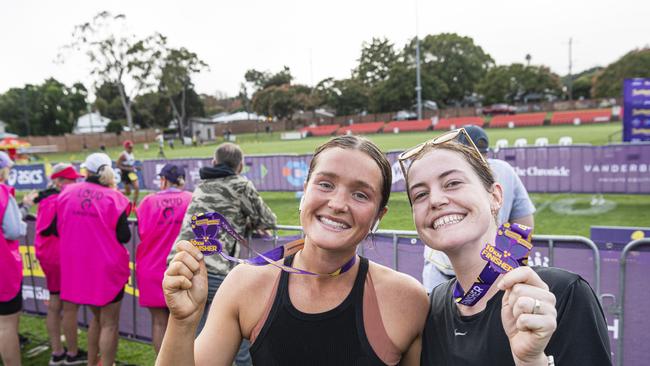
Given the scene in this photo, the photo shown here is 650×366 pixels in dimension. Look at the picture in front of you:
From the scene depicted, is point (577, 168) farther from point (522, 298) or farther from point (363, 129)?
point (363, 129)

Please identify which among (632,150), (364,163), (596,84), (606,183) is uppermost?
(596,84)

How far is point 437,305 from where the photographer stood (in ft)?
5.56

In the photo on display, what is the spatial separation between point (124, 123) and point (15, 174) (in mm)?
54918

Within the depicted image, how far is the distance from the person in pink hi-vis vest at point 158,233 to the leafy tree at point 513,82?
219 feet

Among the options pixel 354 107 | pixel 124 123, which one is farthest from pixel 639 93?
pixel 124 123

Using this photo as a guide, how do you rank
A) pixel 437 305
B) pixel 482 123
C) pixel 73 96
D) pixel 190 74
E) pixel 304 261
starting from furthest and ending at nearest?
pixel 73 96, pixel 190 74, pixel 482 123, pixel 304 261, pixel 437 305

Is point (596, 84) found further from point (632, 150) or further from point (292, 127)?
point (632, 150)

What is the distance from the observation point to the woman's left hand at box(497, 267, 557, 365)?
1095mm

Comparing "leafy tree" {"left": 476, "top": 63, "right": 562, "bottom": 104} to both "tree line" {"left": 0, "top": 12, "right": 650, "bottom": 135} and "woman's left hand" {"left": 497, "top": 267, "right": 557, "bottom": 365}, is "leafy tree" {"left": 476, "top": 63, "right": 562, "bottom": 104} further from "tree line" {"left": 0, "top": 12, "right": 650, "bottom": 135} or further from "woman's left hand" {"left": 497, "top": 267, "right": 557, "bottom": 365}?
"woman's left hand" {"left": 497, "top": 267, "right": 557, "bottom": 365}

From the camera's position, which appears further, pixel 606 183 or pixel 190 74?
pixel 190 74

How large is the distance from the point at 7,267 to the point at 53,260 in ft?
1.63

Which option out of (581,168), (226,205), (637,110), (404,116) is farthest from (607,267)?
(404,116)

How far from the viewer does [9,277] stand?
13.4ft

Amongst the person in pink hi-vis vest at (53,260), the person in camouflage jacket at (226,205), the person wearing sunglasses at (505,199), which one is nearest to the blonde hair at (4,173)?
the person in pink hi-vis vest at (53,260)
